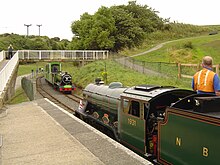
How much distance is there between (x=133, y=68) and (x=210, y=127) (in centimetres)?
2578

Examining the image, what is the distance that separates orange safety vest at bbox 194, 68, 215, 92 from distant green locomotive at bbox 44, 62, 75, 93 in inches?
856

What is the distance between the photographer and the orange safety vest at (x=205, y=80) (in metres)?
5.73

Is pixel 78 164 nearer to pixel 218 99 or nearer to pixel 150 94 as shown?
pixel 150 94

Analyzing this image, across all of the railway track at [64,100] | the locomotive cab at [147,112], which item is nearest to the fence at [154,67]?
the railway track at [64,100]

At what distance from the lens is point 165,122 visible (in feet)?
19.4

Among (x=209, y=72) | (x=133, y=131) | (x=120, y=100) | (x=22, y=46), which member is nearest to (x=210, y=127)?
(x=209, y=72)

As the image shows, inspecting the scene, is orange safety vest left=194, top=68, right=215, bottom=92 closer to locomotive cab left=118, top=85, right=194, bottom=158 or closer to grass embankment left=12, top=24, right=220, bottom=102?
locomotive cab left=118, top=85, right=194, bottom=158

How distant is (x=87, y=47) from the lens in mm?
41469

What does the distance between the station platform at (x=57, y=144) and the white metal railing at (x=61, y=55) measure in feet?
76.3

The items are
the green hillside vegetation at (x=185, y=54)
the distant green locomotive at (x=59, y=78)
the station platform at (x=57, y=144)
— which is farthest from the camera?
the green hillside vegetation at (x=185, y=54)

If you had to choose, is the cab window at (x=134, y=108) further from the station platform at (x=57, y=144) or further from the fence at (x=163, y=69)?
the fence at (x=163, y=69)

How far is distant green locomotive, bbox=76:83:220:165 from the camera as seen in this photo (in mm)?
4867

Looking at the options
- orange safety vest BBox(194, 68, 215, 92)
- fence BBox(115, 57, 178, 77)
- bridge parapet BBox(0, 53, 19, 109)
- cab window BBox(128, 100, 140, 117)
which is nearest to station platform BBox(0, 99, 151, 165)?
cab window BBox(128, 100, 140, 117)

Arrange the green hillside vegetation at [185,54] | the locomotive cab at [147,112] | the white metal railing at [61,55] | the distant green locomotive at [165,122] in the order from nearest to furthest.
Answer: the distant green locomotive at [165,122], the locomotive cab at [147,112], the white metal railing at [61,55], the green hillside vegetation at [185,54]
